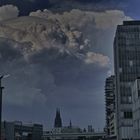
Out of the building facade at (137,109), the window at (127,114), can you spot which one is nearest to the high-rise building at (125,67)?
the window at (127,114)

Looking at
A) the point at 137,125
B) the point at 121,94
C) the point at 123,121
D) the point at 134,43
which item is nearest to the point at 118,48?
the point at 134,43

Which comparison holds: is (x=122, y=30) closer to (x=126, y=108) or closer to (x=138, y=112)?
(x=126, y=108)

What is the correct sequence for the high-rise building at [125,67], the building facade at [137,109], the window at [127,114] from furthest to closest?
the high-rise building at [125,67]
the window at [127,114]
the building facade at [137,109]

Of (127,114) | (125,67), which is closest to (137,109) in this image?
(127,114)

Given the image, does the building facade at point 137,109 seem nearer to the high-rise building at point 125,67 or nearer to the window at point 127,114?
the high-rise building at point 125,67

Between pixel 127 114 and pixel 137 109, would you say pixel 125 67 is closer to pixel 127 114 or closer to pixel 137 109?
pixel 127 114

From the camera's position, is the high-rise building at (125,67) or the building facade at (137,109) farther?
the high-rise building at (125,67)

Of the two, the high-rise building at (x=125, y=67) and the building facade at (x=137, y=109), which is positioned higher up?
the high-rise building at (x=125, y=67)

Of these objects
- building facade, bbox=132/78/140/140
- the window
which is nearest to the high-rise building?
the window

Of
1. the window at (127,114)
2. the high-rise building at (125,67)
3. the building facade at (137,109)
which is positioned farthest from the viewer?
the high-rise building at (125,67)
